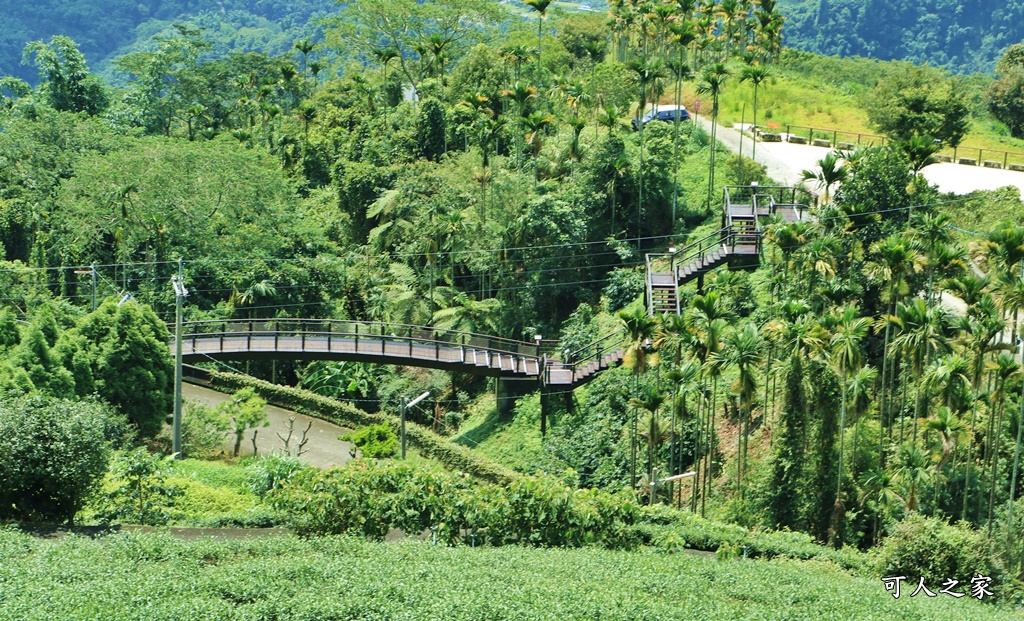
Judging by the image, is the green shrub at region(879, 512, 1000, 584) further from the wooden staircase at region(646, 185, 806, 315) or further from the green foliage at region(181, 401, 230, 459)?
the green foliage at region(181, 401, 230, 459)

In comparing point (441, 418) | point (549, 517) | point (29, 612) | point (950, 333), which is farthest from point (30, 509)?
point (950, 333)

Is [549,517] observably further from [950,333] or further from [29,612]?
[950,333]

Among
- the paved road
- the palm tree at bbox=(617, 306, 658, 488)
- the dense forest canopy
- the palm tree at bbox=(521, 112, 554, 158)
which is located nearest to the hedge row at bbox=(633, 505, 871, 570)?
the dense forest canopy

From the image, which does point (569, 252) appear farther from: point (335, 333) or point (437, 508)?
point (437, 508)

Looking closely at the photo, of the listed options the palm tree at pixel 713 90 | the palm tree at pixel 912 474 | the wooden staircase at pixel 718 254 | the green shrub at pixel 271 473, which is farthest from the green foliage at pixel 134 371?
the palm tree at pixel 713 90

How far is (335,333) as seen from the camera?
52.8 m

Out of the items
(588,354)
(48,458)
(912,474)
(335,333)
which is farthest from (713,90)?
(48,458)

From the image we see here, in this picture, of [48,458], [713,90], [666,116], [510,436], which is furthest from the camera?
[666,116]

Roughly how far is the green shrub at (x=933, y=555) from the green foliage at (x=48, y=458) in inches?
824

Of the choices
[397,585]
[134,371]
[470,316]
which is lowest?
[397,585]

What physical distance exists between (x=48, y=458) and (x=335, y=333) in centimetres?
2218

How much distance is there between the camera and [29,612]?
923 inches

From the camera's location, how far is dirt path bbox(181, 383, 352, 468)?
50188 mm

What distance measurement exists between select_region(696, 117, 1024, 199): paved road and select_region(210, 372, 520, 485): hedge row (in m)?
20.9
